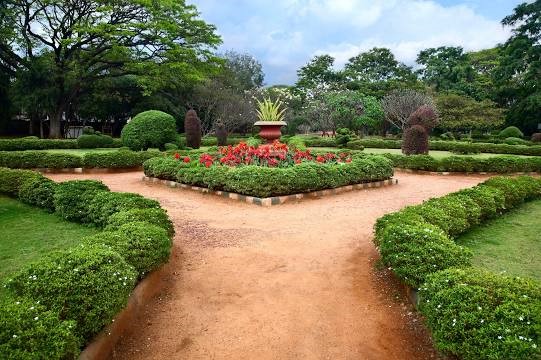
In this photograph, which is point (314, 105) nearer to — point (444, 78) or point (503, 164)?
point (444, 78)

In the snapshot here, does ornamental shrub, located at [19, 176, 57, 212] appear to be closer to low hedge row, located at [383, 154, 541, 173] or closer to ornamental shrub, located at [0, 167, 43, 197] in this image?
ornamental shrub, located at [0, 167, 43, 197]

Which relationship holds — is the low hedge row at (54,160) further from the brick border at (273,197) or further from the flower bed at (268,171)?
the brick border at (273,197)

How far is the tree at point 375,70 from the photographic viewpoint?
1491 inches

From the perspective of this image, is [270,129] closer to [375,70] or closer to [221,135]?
[221,135]

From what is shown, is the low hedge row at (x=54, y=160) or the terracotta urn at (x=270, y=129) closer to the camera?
the low hedge row at (x=54, y=160)

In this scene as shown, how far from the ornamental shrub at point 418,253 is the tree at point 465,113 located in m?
27.3

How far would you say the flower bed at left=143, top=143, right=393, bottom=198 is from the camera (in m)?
7.86

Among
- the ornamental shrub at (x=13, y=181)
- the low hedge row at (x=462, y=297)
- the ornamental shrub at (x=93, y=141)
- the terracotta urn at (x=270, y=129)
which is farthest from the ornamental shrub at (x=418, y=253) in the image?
the ornamental shrub at (x=93, y=141)

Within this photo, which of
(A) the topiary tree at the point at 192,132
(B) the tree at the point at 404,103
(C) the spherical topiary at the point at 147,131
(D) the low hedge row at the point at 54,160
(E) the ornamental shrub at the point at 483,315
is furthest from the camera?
(B) the tree at the point at 404,103

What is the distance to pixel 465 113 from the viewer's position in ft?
94.8

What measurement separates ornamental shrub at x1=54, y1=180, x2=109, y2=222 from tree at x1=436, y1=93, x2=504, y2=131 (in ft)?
89.7

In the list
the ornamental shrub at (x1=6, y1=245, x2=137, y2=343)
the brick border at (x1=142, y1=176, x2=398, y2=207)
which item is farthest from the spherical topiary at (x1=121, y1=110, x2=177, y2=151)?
the ornamental shrub at (x1=6, y1=245, x2=137, y2=343)

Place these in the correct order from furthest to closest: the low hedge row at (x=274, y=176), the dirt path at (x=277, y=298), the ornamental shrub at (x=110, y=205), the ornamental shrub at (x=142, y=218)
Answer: the low hedge row at (x=274, y=176) < the ornamental shrub at (x=110, y=205) < the ornamental shrub at (x=142, y=218) < the dirt path at (x=277, y=298)

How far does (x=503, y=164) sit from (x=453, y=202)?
824 centimetres
